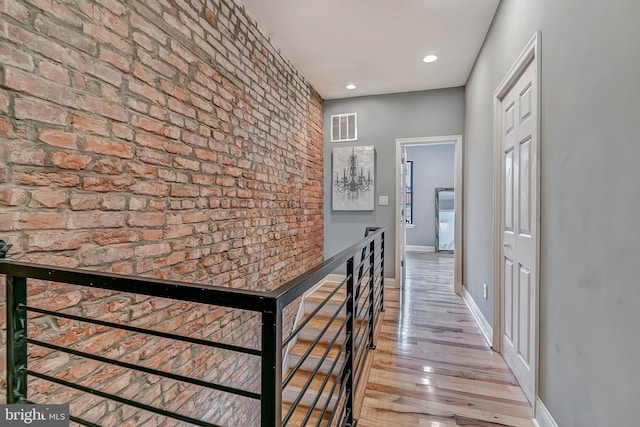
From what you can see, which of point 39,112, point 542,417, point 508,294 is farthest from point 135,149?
point 508,294

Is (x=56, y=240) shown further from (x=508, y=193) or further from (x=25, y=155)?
(x=508, y=193)

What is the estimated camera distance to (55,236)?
1144 mm

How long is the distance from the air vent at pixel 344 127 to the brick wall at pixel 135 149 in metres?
1.76

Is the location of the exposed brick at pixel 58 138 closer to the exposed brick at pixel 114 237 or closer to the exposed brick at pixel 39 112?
the exposed brick at pixel 39 112

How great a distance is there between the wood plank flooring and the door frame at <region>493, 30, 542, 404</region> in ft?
0.68

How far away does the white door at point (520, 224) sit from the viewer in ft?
5.62

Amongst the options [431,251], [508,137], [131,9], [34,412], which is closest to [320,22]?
[131,9]

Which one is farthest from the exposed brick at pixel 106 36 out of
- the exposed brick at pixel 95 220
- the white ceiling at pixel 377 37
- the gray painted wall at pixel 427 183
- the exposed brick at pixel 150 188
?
the gray painted wall at pixel 427 183

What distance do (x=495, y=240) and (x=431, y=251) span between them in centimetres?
511

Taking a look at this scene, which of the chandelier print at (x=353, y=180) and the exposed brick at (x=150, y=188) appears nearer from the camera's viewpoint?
the exposed brick at (x=150, y=188)

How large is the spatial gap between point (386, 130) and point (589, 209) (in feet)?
10.6

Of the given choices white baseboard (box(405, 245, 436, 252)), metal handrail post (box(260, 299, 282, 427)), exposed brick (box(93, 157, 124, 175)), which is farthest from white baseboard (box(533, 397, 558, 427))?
white baseboard (box(405, 245, 436, 252))

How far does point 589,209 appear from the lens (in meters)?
1.15

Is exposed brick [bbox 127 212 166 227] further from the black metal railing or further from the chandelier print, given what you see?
the chandelier print
